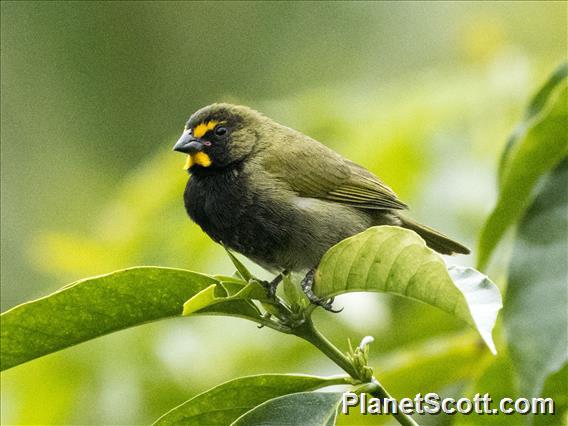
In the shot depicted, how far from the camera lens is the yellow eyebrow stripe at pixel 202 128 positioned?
430 centimetres

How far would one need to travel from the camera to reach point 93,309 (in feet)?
8.29

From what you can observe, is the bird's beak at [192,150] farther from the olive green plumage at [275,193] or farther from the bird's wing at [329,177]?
the bird's wing at [329,177]

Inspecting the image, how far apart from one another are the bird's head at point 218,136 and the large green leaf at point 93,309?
158 cm

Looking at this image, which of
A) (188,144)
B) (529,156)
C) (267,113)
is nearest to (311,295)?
(529,156)

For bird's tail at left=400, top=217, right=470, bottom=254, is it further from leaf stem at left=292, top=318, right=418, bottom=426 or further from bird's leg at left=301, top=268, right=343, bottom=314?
leaf stem at left=292, top=318, right=418, bottom=426

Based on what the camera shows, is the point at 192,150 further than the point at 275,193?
Yes

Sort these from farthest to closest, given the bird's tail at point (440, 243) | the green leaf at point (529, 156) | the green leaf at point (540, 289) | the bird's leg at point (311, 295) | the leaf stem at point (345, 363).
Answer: the bird's tail at point (440, 243) < the green leaf at point (529, 156) < the green leaf at point (540, 289) < the bird's leg at point (311, 295) < the leaf stem at point (345, 363)

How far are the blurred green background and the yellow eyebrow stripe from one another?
0.27 metres

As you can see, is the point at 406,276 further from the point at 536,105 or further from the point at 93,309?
the point at 536,105

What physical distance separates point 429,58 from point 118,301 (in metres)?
7.61

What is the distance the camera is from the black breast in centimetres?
390

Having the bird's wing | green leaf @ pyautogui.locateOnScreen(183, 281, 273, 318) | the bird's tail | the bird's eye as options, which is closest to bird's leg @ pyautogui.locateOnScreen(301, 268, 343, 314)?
green leaf @ pyautogui.locateOnScreen(183, 281, 273, 318)

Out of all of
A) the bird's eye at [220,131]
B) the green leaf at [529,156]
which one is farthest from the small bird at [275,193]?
the green leaf at [529,156]

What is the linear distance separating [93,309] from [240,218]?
4.67ft
